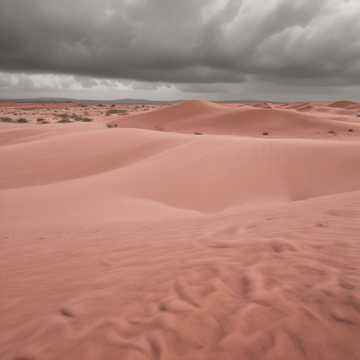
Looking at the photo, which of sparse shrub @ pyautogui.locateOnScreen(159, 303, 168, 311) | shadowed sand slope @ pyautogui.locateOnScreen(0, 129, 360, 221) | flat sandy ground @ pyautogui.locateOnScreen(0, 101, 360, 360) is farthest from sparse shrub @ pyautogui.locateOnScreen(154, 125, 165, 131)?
sparse shrub @ pyautogui.locateOnScreen(159, 303, 168, 311)

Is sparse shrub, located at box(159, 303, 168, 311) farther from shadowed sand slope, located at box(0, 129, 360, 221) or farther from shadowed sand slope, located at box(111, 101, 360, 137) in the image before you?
shadowed sand slope, located at box(111, 101, 360, 137)

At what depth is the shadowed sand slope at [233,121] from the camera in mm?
25375

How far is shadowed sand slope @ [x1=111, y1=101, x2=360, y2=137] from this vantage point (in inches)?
999

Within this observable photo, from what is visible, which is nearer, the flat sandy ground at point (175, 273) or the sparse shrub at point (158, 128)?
the flat sandy ground at point (175, 273)

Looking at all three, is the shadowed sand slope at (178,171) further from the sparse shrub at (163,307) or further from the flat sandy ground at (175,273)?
the sparse shrub at (163,307)

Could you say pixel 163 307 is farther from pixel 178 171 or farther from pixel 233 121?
pixel 233 121

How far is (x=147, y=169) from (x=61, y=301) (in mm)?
7573

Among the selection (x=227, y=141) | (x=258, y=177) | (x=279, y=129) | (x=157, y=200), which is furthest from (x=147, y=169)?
(x=279, y=129)

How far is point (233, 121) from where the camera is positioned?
2967 centimetres

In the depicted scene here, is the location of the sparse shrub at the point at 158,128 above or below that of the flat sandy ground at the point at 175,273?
below

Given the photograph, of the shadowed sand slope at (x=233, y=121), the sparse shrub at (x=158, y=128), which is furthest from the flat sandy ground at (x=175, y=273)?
the sparse shrub at (x=158, y=128)

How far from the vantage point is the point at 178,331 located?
7.72 ft

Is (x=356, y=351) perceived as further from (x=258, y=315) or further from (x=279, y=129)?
(x=279, y=129)

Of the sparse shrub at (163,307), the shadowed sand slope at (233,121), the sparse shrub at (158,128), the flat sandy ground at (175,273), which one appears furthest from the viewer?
the sparse shrub at (158,128)
